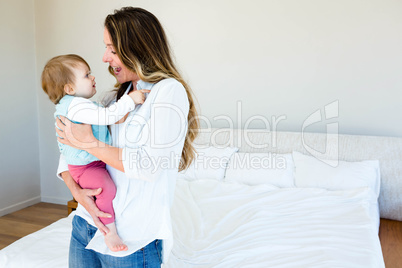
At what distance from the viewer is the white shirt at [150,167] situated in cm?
92

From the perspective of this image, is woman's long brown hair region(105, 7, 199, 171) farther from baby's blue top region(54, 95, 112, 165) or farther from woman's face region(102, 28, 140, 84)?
baby's blue top region(54, 95, 112, 165)

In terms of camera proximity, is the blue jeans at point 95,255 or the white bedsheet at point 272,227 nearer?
the blue jeans at point 95,255

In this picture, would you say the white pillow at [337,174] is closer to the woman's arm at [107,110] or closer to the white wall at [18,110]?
the woman's arm at [107,110]

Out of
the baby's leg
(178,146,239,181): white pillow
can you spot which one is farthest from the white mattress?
the baby's leg

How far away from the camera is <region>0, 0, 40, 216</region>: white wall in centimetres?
347

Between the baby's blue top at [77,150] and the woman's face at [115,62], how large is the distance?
18 centimetres

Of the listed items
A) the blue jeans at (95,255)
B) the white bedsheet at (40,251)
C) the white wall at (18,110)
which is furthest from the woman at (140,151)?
the white wall at (18,110)

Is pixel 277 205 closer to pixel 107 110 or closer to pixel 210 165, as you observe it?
pixel 210 165

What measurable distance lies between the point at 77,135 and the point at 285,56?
7.66 feet

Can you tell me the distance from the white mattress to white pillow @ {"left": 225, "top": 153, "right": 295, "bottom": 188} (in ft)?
0.43

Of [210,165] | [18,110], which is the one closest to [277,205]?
[210,165]

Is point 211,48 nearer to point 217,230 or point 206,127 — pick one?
point 206,127

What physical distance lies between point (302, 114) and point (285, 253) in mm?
1595

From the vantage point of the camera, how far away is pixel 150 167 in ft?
3.01
